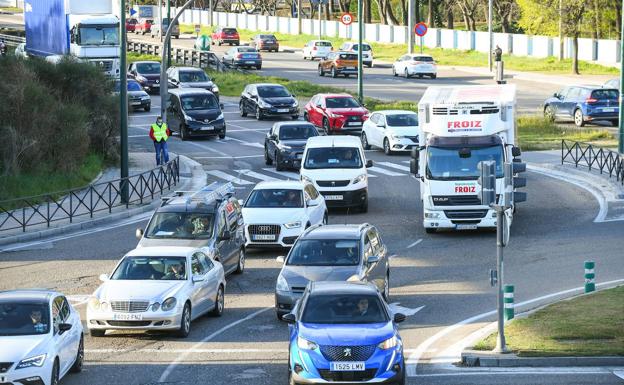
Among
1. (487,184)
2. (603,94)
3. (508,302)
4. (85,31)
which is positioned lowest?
(508,302)

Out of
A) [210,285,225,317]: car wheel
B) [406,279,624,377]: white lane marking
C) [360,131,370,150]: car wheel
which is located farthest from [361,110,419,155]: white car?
[210,285,225,317]: car wheel

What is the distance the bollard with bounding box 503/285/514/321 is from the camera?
20.3 metres

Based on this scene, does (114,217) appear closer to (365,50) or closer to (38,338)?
(38,338)

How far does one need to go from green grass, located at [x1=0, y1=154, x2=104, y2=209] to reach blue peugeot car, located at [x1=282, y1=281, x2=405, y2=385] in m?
18.3

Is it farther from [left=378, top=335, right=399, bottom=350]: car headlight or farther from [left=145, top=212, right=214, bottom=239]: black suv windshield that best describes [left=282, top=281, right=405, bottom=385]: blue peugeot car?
[left=145, top=212, right=214, bottom=239]: black suv windshield

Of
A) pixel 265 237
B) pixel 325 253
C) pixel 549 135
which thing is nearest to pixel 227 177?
pixel 265 237

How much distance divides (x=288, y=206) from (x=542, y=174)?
48.2 feet

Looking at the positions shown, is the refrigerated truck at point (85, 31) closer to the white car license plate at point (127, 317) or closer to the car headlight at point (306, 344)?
the white car license plate at point (127, 317)

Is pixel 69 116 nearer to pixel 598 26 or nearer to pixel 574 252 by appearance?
pixel 574 252

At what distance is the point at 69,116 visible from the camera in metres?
38.7

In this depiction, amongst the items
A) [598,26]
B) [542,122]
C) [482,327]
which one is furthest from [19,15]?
[482,327]

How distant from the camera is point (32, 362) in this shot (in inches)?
618

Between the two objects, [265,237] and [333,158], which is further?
[333,158]

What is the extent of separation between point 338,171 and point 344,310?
16.8 meters
